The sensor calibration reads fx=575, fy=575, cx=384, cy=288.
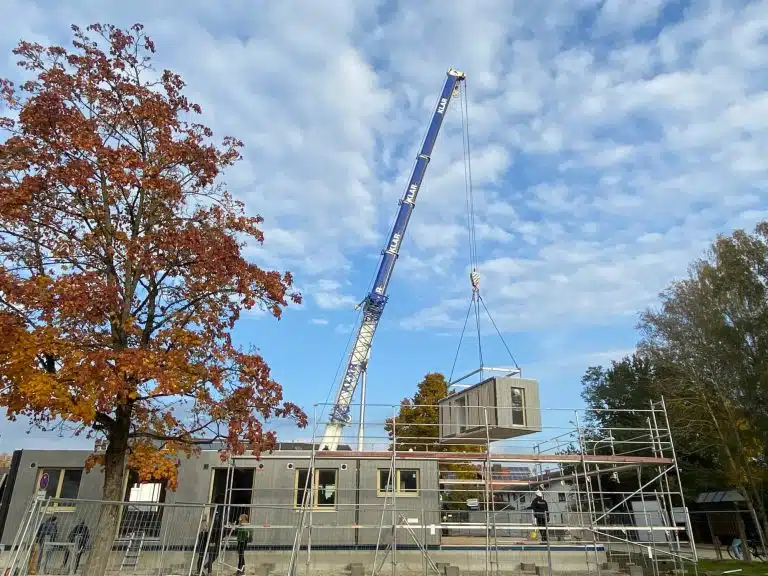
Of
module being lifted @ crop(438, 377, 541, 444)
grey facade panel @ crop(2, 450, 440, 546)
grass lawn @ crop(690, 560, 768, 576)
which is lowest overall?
grass lawn @ crop(690, 560, 768, 576)

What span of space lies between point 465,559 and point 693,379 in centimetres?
1856

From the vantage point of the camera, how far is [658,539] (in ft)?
61.6

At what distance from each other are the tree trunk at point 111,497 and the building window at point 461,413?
372 inches

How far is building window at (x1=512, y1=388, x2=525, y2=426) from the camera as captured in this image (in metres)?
15.8

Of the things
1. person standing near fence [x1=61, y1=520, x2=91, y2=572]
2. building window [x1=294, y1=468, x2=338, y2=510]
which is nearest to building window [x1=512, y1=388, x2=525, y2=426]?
building window [x1=294, y1=468, x2=338, y2=510]

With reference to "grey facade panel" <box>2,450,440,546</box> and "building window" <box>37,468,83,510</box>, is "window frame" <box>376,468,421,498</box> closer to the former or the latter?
"grey facade panel" <box>2,450,440,546</box>

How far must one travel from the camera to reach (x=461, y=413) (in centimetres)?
1759

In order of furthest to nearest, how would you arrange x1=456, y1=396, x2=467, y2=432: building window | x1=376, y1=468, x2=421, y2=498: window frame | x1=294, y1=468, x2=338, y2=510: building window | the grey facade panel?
1. x1=376, y1=468, x2=421, y2=498: window frame
2. x1=294, y1=468, x2=338, y2=510: building window
3. the grey facade panel
4. x1=456, y1=396, x2=467, y2=432: building window

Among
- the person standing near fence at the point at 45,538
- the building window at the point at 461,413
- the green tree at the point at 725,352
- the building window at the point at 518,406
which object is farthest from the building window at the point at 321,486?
the green tree at the point at 725,352

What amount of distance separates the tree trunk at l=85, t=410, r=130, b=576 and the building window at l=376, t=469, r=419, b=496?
34.0ft

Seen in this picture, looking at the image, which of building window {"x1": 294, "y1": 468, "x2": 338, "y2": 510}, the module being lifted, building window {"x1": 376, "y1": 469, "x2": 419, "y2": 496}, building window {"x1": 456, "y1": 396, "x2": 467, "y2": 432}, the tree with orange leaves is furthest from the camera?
building window {"x1": 376, "y1": 469, "x2": 419, "y2": 496}

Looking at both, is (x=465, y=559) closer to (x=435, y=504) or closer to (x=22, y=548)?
(x=435, y=504)

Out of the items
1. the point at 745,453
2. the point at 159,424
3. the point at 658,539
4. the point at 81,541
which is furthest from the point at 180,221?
the point at 745,453

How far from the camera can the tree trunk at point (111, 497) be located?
10078mm
